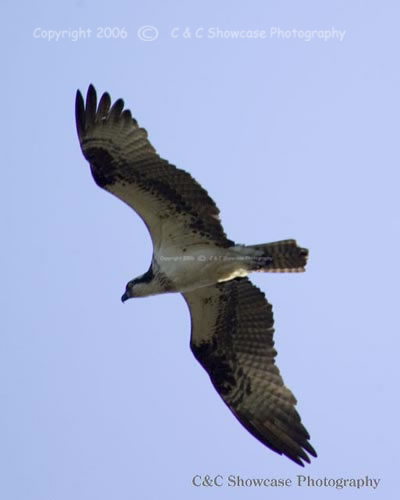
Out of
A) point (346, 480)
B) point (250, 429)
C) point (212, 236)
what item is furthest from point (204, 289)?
point (346, 480)

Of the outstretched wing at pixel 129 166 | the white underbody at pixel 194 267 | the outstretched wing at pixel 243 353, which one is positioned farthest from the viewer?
the outstretched wing at pixel 243 353

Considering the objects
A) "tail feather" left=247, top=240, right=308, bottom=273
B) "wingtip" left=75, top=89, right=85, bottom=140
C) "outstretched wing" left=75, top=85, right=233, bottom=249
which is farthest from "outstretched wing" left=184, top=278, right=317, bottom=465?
"wingtip" left=75, top=89, right=85, bottom=140

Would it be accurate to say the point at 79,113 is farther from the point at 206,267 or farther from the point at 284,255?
the point at 284,255

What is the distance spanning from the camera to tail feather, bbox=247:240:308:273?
11523 millimetres

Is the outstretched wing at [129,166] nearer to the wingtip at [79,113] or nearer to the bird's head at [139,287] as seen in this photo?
the wingtip at [79,113]

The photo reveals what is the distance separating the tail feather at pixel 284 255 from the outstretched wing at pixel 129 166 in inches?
21.2

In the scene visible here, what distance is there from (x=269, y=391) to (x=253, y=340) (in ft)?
1.83

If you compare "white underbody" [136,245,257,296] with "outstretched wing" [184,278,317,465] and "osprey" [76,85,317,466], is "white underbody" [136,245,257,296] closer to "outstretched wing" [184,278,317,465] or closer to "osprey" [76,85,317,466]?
"osprey" [76,85,317,466]

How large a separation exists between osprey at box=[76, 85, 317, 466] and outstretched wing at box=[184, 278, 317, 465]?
0.01 m

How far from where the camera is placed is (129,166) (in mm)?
11500

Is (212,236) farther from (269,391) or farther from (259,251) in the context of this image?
(269,391)

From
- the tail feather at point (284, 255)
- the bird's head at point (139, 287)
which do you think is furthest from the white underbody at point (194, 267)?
the tail feather at point (284, 255)

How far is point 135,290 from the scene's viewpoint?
11875 mm

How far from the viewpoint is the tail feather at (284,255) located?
11.5 metres
